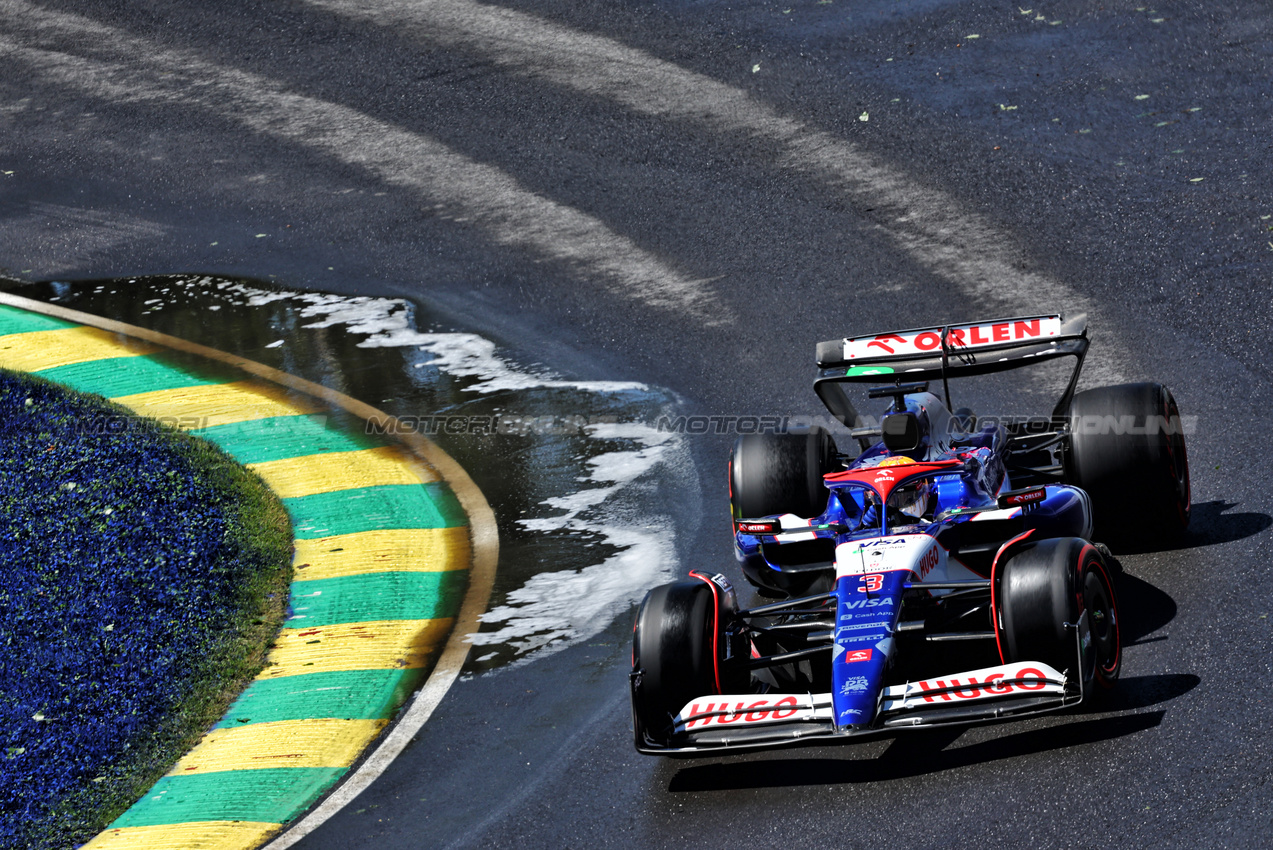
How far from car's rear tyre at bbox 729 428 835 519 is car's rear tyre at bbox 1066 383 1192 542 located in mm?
1374

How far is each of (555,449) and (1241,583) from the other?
16.4ft

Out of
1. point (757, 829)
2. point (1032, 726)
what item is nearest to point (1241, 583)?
point (1032, 726)

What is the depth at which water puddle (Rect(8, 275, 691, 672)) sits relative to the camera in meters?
8.83

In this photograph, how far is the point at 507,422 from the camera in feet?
36.6

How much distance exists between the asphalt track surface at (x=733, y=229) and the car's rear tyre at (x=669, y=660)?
464 mm

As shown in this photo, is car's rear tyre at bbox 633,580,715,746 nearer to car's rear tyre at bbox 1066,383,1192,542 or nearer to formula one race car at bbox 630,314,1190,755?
formula one race car at bbox 630,314,1190,755

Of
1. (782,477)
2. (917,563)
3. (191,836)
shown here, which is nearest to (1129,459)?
(917,563)

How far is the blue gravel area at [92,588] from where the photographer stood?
7.87 metres

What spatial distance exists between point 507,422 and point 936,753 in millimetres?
5426

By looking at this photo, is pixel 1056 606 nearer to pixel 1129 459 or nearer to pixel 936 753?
pixel 936 753

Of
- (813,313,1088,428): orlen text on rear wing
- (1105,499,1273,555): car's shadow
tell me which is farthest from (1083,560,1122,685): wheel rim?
(813,313,1088,428): orlen text on rear wing

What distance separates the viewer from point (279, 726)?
7887 millimetres

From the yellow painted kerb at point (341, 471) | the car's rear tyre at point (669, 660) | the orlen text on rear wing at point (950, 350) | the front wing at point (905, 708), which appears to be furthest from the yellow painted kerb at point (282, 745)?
the orlen text on rear wing at point (950, 350)

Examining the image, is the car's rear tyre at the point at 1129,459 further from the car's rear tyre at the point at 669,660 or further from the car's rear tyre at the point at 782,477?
the car's rear tyre at the point at 669,660
